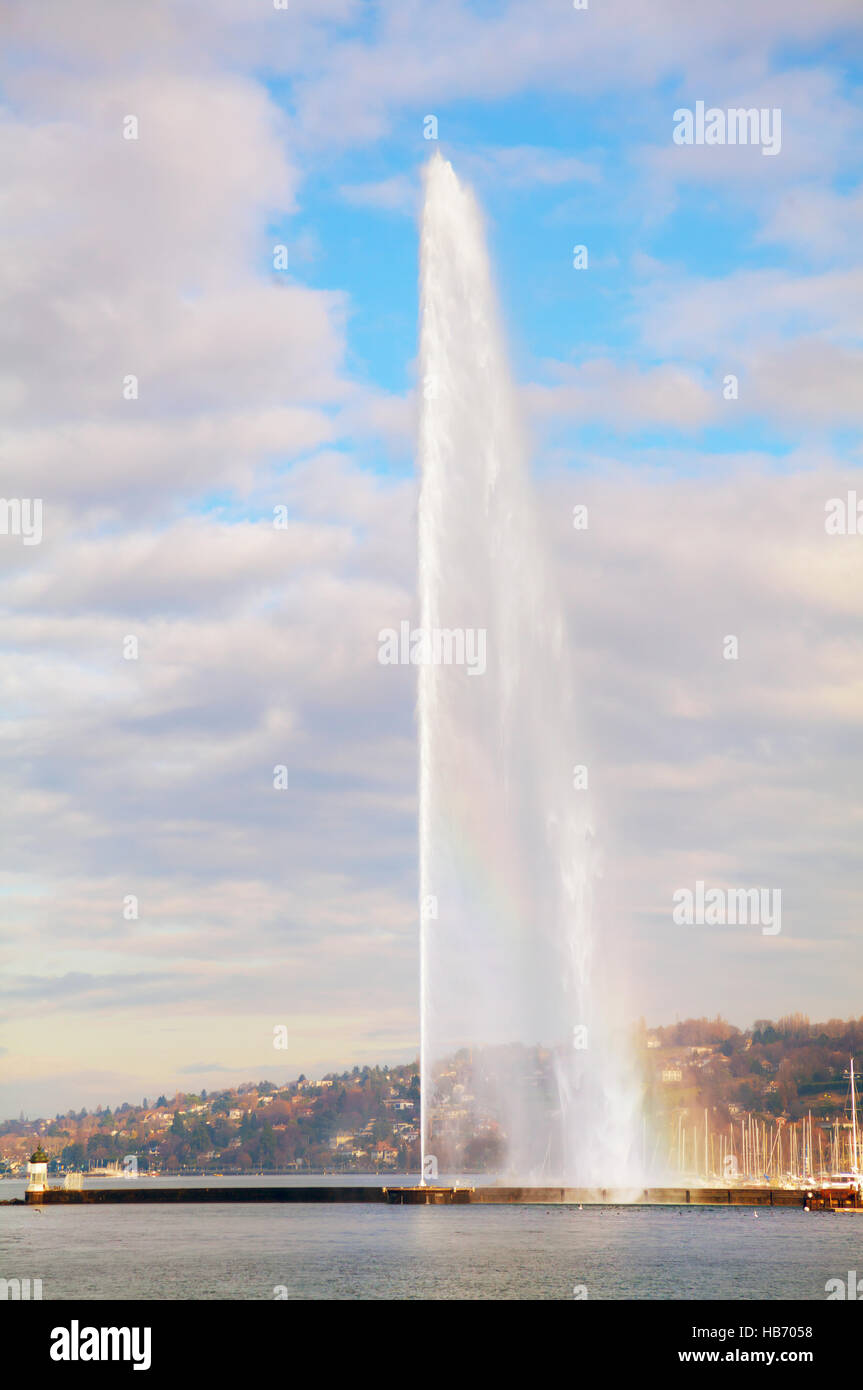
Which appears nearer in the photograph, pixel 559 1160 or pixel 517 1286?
pixel 517 1286

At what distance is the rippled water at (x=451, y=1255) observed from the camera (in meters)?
44.3

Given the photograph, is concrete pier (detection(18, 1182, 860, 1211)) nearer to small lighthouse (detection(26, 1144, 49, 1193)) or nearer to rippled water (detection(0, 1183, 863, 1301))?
rippled water (detection(0, 1183, 863, 1301))

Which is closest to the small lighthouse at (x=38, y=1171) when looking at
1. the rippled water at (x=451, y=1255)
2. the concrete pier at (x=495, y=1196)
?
the concrete pier at (x=495, y=1196)

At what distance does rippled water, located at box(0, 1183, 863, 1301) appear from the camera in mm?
44344

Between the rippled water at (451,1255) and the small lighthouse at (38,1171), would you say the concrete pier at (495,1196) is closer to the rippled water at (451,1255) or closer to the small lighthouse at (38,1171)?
the rippled water at (451,1255)

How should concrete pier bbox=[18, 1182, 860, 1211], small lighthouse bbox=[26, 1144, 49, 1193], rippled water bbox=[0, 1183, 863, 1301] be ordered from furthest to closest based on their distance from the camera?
small lighthouse bbox=[26, 1144, 49, 1193] < concrete pier bbox=[18, 1182, 860, 1211] < rippled water bbox=[0, 1183, 863, 1301]

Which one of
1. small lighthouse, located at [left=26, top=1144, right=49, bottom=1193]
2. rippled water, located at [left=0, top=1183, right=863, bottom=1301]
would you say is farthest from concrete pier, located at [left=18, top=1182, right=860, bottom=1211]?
small lighthouse, located at [left=26, top=1144, right=49, bottom=1193]

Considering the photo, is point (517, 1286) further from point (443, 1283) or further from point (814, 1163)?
point (814, 1163)

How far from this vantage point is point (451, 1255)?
52.8 m

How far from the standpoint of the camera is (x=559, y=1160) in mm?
76188

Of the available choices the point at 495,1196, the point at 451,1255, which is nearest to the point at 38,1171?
the point at 495,1196

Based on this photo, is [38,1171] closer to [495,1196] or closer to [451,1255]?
[495,1196]
